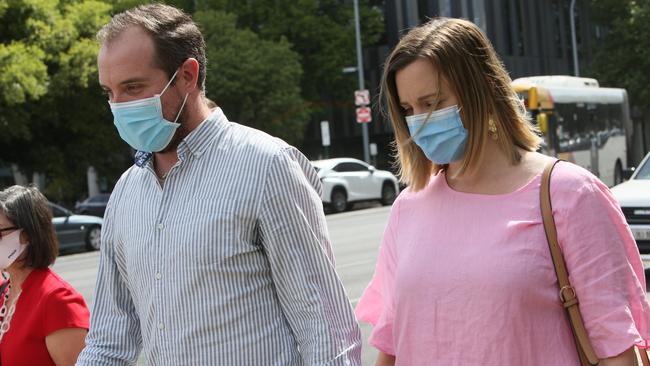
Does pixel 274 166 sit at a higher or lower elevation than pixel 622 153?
higher

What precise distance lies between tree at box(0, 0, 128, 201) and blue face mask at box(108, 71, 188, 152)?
74.0 feet

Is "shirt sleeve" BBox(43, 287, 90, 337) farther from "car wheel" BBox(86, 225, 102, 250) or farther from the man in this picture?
"car wheel" BBox(86, 225, 102, 250)

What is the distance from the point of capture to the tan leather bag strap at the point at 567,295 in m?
2.60

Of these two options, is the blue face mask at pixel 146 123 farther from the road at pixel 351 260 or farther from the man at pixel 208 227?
the road at pixel 351 260

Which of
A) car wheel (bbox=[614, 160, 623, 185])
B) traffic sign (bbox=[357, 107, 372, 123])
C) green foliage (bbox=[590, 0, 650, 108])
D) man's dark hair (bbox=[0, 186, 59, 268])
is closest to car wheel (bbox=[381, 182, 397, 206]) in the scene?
traffic sign (bbox=[357, 107, 372, 123])

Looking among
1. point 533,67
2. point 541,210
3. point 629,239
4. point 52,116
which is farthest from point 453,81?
point 533,67

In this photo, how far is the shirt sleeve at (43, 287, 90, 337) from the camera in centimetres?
393

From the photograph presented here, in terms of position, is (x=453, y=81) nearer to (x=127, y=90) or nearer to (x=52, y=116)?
(x=127, y=90)

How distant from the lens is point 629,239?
8.78 feet

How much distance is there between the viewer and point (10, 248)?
4.16 meters

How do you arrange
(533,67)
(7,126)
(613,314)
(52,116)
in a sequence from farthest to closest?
1. (533,67)
2. (52,116)
3. (7,126)
4. (613,314)

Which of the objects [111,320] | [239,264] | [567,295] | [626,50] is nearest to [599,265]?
[567,295]

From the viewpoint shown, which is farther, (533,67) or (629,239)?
(533,67)

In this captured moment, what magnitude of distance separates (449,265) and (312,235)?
0.41 meters
